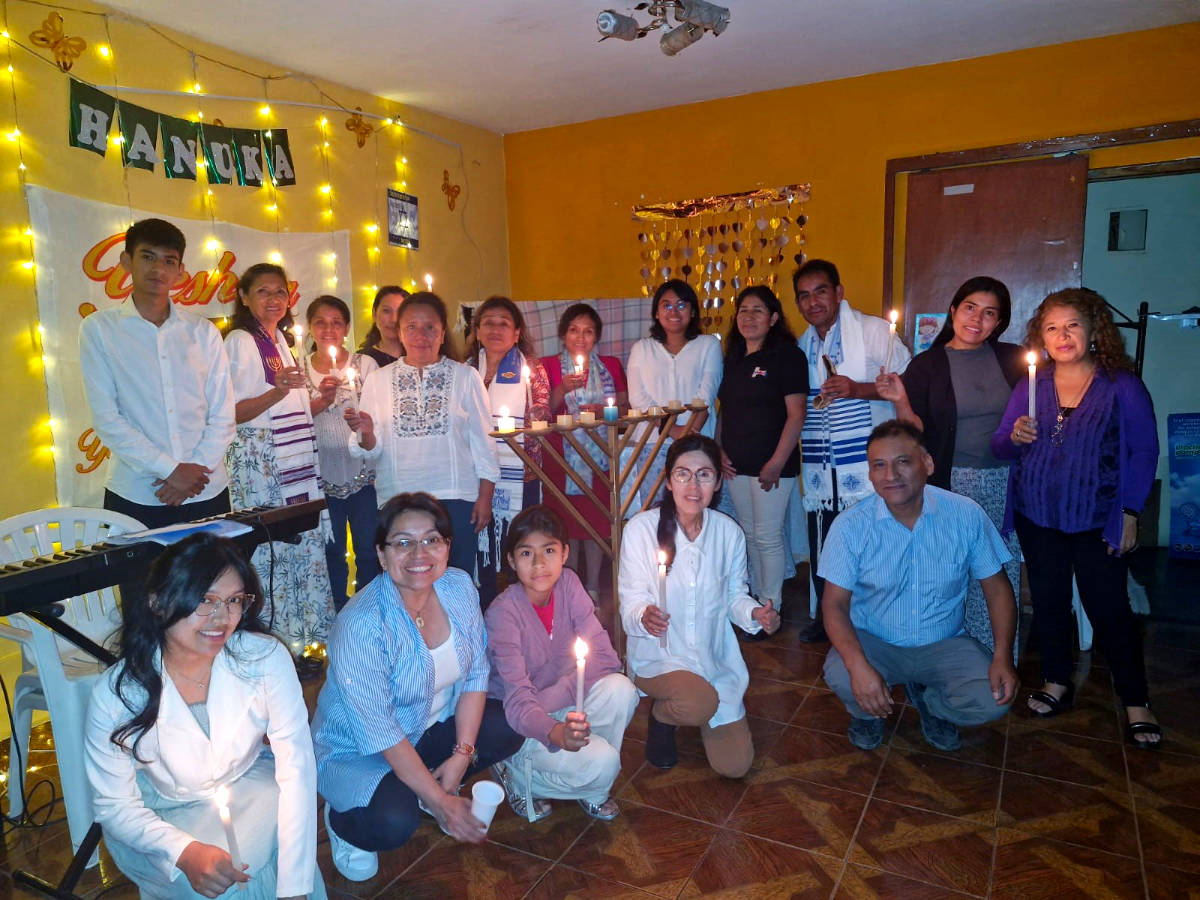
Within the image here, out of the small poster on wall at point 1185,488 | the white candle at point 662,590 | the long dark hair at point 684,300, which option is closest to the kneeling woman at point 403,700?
the white candle at point 662,590

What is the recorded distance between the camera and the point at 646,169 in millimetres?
5062

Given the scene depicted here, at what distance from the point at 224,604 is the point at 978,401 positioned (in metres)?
2.61

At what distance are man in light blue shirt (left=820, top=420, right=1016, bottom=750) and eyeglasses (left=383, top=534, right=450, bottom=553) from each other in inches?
51.5

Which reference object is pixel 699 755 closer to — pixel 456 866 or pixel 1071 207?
pixel 456 866

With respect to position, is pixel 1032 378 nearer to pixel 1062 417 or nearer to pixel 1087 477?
pixel 1062 417

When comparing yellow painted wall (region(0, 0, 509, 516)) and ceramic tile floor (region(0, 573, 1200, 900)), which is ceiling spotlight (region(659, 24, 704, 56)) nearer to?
yellow painted wall (region(0, 0, 509, 516))

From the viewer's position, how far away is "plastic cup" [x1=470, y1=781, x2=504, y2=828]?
5.76ft

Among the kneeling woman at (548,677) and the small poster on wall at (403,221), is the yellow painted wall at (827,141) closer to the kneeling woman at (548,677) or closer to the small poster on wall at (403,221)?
the small poster on wall at (403,221)

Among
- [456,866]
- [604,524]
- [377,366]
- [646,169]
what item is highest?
[646,169]

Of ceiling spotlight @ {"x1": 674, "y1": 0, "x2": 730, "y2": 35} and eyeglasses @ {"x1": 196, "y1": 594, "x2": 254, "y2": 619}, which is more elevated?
ceiling spotlight @ {"x1": 674, "y1": 0, "x2": 730, "y2": 35}

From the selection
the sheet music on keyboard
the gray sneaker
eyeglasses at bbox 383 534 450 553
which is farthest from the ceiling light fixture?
the gray sneaker

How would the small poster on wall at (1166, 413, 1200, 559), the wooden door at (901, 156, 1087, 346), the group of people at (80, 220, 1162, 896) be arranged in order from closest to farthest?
the group of people at (80, 220, 1162, 896) → the wooden door at (901, 156, 1087, 346) → the small poster on wall at (1166, 413, 1200, 559)

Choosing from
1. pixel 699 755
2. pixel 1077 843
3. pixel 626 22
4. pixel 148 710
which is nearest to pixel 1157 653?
pixel 1077 843

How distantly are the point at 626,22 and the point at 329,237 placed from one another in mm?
2020
